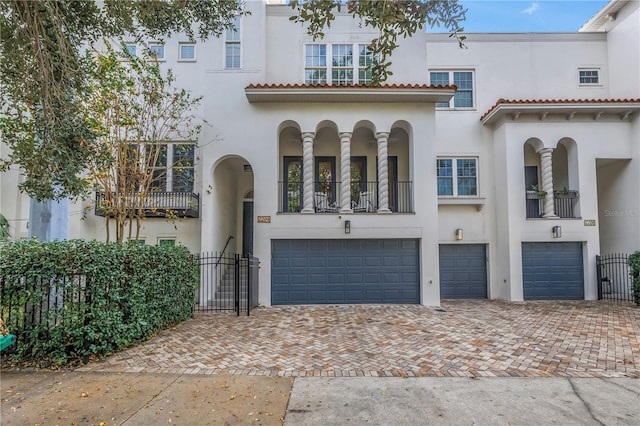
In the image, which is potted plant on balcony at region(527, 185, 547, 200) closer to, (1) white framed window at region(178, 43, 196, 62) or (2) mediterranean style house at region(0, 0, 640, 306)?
(2) mediterranean style house at region(0, 0, 640, 306)

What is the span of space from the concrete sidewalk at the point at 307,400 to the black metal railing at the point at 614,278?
8116mm

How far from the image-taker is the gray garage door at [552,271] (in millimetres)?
11000

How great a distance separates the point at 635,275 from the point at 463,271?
4818 mm

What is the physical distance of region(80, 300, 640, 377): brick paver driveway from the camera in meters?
4.91

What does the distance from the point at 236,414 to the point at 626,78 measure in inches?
643

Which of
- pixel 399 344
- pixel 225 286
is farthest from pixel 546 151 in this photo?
pixel 225 286

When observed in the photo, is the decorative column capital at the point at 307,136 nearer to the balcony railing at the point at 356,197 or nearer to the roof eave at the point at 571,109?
the balcony railing at the point at 356,197

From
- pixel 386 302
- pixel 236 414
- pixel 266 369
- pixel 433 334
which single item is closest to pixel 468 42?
pixel 386 302

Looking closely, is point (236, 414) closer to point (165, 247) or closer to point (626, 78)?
point (165, 247)

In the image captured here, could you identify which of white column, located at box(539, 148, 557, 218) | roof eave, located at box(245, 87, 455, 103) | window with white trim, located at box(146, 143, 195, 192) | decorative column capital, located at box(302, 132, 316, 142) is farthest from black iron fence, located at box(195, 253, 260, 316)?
white column, located at box(539, 148, 557, 218)

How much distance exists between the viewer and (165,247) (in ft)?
23.6

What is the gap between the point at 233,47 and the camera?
35.7 feet

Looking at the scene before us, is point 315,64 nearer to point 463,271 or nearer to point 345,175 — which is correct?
point 345,175

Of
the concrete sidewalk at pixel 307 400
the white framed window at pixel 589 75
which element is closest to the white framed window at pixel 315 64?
the concrete sidewalk at pixel 307 400
